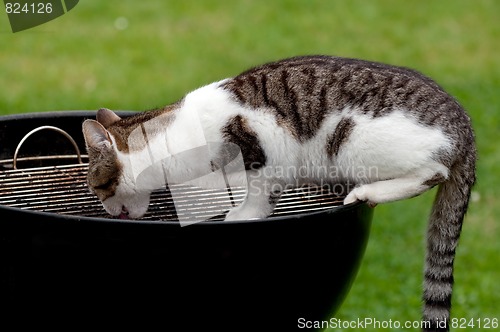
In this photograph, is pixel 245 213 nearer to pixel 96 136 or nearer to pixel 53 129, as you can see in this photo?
pixel 96 136

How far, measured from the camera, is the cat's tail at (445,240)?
2871 millimetres

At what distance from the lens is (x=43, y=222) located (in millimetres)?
2336

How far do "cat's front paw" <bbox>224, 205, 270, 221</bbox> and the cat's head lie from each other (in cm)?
31

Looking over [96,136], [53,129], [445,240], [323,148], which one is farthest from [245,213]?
[53,129]

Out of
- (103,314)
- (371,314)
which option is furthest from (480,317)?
(103,314)

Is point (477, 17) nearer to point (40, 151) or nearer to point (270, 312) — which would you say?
point (40, 151)

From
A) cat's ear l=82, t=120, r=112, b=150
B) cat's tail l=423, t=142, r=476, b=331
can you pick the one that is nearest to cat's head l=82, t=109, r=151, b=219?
cat's ear l=82, t=120, r=112, b=150

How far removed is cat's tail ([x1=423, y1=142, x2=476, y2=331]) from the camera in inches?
113

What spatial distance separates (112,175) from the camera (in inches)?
114

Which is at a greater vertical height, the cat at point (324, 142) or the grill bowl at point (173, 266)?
the cat at point (324, 142)

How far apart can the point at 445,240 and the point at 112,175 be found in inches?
46.8

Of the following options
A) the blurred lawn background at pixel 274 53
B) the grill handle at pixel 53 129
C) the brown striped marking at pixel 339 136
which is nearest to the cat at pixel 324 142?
the brown striped marking at pixel 339 136

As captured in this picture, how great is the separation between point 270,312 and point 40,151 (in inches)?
56.6

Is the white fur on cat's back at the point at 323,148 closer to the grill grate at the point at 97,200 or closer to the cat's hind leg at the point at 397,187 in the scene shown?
the cat's hind leg at the point at 397,187
